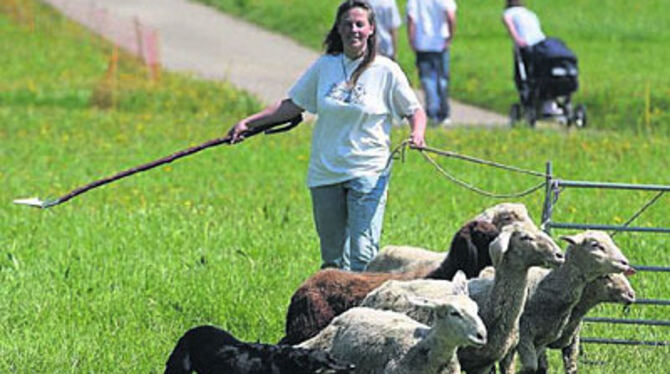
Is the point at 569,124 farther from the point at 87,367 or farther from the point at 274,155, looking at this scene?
the point at 87,367

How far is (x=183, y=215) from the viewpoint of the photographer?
569 inches

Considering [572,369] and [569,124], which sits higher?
[572,369]

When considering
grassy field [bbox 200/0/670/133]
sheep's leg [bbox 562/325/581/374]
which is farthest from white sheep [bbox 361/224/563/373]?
grassy field [bbox 200/0/670/133]

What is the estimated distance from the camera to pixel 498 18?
38469 millimetres

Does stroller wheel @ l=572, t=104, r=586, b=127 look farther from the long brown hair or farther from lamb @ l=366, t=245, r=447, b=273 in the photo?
the long brown hair

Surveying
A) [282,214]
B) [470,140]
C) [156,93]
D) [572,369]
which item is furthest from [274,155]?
[572,369]

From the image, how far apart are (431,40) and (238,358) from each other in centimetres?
1518

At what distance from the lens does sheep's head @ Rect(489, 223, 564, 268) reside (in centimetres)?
767

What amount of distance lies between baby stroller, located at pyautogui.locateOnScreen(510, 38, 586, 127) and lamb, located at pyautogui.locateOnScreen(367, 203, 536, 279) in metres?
11.8

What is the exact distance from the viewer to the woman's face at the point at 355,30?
929 centimetres

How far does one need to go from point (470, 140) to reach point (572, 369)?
1143 centimetres

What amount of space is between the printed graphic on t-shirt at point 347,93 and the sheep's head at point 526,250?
1966 millimetres

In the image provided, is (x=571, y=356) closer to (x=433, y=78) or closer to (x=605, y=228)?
(x=605, y=228)

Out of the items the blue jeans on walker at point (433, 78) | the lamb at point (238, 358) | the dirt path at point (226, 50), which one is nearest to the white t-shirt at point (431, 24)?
the blue jeans on walker at point (433, 78)
